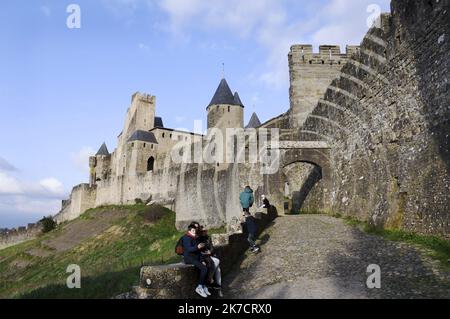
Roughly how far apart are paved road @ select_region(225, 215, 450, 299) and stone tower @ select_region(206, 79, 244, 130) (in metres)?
25.6

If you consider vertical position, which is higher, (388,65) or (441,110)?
(388,65)

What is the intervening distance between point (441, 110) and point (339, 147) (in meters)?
6.40

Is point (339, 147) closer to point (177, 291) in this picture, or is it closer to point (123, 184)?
point (177, 291)

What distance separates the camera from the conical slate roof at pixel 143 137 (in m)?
45.8

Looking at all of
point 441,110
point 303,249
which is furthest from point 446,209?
point 303,249

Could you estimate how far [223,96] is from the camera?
1433 inches

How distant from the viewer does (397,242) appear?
849 cm

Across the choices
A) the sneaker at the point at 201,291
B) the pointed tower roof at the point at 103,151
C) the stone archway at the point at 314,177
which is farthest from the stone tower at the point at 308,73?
the pointed tower roof at the point at 103,151

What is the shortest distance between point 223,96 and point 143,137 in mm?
13502

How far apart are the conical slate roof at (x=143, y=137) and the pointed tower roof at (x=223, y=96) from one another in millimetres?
12634

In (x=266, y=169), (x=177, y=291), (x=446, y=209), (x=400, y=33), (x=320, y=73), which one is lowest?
(x=177, y=291)

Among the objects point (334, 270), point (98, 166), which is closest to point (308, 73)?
point (334, 270)

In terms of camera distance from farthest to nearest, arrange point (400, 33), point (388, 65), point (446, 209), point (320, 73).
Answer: point (320, 73) < point (388, 65) < point (400, 33) < point (446, 209)

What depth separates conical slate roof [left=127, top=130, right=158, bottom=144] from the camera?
150 feet
